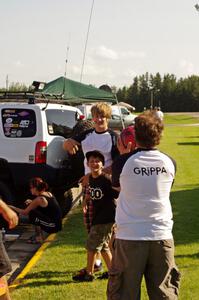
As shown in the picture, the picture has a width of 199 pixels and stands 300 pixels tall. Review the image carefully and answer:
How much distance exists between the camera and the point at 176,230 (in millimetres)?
7316

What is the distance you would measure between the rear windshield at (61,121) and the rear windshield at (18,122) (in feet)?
0.94

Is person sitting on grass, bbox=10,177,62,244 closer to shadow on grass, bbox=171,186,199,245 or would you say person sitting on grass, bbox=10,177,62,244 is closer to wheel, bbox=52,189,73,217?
wheel, bbox=52,189,73,217

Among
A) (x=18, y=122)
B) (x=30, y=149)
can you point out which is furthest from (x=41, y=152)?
(x=18, y=122)

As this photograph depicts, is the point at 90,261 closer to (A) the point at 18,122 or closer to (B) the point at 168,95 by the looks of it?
(A) the point at 18,122

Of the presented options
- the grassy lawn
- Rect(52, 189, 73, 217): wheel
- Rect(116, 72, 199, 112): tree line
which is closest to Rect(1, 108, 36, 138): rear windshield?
Rect(52, 189, 73, 217): wheel

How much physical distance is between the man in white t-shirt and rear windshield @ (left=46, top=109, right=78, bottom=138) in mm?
4341

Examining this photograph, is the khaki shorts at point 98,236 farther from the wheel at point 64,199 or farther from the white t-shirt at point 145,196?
the wheel at point 64,199

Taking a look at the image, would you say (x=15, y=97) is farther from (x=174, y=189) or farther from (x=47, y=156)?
(x=174, y=189)

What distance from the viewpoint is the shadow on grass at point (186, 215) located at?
6.96 metres

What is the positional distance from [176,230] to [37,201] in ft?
7.29

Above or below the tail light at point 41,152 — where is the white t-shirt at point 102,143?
above

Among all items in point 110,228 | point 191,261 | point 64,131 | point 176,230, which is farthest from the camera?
point 64,131

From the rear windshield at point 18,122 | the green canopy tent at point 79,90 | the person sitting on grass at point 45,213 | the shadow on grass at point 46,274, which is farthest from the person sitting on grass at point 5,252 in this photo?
the green canopy tent at point 79,90

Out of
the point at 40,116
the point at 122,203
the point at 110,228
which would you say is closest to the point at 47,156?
the point at 40,116
